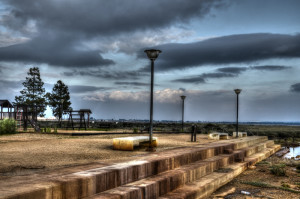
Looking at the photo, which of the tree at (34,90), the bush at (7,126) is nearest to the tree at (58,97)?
the tree at (34,90)

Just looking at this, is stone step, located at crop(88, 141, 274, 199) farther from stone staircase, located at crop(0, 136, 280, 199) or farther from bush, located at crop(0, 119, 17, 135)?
bush, located at crop(0, 119, 17, 135)

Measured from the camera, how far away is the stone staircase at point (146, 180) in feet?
14.6

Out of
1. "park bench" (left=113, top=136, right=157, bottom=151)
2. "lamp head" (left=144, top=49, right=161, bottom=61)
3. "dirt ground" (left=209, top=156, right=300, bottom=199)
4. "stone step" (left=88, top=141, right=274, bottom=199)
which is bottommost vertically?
"dirt ground" (left=209, top=156, right=300, bottom=199)

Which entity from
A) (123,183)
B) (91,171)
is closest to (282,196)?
(123,183)

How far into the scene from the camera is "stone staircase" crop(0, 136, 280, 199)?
444 centimetres

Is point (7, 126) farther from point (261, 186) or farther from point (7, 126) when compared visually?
point (261, 186)

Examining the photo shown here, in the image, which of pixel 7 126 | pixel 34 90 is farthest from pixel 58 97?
pixel 7 126

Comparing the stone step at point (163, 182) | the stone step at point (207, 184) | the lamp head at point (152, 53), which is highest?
the lamp head at point (152, 53)

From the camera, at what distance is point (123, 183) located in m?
5.89

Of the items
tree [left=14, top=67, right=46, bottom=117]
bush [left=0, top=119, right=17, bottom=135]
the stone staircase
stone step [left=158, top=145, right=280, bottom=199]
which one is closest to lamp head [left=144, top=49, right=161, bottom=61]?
the stone staircase

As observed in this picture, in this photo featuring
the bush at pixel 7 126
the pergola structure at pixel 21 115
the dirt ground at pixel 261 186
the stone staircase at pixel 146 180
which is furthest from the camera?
the pergola structure at pixel 21 115

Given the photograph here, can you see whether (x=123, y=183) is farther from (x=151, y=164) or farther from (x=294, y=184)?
(x=294, y=184)

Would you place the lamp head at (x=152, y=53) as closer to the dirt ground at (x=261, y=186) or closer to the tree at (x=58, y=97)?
the dirt ground at (x=261, y=186)

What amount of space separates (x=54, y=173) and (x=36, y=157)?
10.9ft
